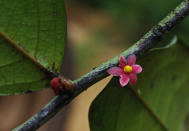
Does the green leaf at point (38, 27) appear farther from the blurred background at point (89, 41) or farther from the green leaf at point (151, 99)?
the blurred background at point (89, 41)

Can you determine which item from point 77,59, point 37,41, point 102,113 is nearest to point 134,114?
point 102,113

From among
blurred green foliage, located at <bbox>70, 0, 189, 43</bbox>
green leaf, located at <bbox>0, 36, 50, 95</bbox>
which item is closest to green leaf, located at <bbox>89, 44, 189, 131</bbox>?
green leaf, located at <bbox>0, 36, 50, 95</bbox>

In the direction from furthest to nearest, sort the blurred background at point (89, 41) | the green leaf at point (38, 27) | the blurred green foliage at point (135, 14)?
the blurred green foliage at point (135, 14) → the blurred background at point (89, 41) → the green leaf at point (38, 27)

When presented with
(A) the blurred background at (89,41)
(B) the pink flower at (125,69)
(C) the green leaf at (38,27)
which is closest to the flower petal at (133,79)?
(B) the pink flower at (125,69)

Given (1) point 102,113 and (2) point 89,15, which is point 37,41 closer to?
(1) point 102,113

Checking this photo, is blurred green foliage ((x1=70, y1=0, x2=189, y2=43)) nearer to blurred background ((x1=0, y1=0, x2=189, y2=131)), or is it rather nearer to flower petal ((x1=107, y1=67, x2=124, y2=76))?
blurred background ((x1=0, y1=0, x2=189, y2=131))

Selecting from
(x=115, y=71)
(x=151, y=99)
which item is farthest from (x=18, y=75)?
(x=151, y=99)
